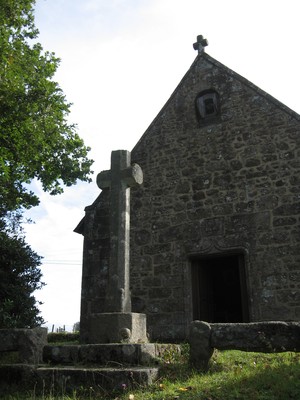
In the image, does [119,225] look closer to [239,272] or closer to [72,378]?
[72,378]

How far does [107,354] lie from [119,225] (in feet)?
7.31

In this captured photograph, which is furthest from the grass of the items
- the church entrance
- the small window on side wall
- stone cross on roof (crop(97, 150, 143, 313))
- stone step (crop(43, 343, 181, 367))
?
the small window on side wall

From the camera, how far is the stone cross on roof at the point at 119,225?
19.9 feet

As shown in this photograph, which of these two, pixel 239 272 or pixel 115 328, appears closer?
pixel 115 328

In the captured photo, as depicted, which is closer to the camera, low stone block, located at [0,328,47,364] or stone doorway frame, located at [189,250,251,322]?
low stone block, located at [0,328,47,364]

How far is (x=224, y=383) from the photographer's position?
3996mm

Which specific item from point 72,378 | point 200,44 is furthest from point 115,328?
point 200,44

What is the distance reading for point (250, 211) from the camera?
29.3 feet

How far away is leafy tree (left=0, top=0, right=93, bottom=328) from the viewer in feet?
29.9

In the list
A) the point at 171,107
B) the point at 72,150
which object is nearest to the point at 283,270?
the point at 171,107

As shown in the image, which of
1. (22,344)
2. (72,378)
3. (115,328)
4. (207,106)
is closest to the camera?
(72,378)

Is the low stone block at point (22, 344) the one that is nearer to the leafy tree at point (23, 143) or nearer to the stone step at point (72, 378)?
the stone step at point (72, 378)

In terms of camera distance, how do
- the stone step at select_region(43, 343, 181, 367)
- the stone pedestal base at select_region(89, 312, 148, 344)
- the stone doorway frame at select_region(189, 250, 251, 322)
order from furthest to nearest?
the stone doorway frame at select_region(189, 250, 251, 322), the stone pedestal base at select_region(89, 312, 148, 344), the stone step at select_region(43, 343, 181, 367)

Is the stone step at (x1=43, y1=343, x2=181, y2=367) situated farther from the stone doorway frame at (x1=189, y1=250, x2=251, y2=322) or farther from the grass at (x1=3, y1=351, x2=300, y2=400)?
the stone doorway frame at (x1=189, y1=250, x2=251, y2=322)
